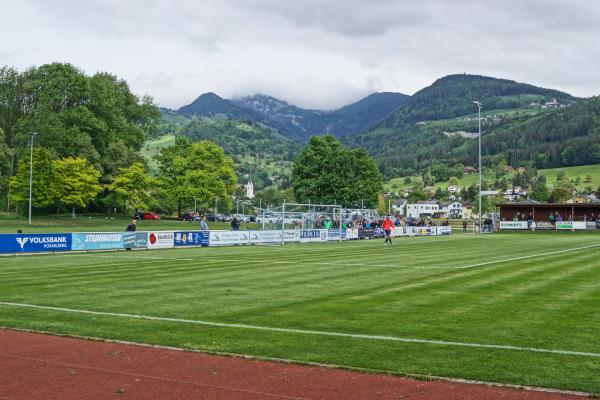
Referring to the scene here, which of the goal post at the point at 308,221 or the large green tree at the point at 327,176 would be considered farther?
the large green tree at the point at 327,176

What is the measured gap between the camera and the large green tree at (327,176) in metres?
102

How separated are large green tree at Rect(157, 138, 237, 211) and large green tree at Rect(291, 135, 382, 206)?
11.8 m

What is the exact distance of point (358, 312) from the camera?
13.6 meters

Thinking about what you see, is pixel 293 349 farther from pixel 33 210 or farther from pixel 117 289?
pixel 33 210

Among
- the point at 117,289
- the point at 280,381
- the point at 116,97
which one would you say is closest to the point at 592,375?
the point at 280,381

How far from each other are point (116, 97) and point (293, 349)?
8645cm

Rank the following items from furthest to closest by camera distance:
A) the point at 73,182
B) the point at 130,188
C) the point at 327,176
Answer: the point at 327,176 → the point at 130,188 → the point at 73,182

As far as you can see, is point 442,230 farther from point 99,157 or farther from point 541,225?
point 99,157

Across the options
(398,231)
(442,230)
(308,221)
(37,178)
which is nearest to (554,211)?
(442,230)

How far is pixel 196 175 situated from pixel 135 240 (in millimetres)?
53785

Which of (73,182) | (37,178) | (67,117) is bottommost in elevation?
(73,182)

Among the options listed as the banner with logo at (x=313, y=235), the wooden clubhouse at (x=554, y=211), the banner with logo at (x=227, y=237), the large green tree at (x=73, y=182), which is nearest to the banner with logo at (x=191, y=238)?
the banner with logo at (x=227, y=237)

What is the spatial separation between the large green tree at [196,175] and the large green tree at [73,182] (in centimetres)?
1382

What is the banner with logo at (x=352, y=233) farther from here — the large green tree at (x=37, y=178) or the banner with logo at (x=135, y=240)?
the large green tree at (x=37, y=178)
